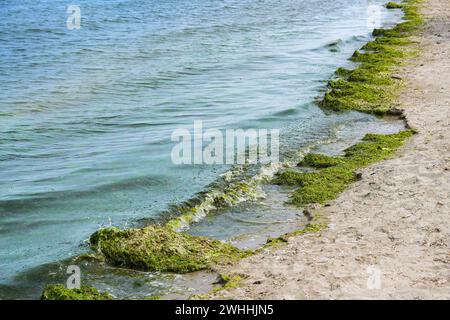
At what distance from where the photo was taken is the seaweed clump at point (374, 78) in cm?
1995

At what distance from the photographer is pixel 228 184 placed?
45.5 feet

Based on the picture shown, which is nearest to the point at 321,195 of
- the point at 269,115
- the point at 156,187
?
the point at 156,187

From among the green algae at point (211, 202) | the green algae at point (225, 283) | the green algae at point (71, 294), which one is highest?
the green algae at point (71, 294)

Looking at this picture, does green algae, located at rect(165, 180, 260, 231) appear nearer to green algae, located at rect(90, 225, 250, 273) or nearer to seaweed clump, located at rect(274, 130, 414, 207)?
seaweed clump, located at rect(274, 130, 414, 207)

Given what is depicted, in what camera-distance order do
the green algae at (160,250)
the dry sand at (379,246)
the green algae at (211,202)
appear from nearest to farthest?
1. the dry sand at (379,246)
2. the green algae at (160,250)
3. the green algae at (211,202)

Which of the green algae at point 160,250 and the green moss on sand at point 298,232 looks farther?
the green moss on sand at point 298,232

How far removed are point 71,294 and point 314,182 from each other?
21.0 feet

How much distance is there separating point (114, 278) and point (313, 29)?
96.0ft

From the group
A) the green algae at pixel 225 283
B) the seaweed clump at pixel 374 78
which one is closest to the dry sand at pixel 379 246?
the green algae at pixel 225 283

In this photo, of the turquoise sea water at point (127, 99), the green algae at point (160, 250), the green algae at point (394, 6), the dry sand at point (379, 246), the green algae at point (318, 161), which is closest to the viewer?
the dry sand at point (379, 246)

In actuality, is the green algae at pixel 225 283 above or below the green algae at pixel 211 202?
above

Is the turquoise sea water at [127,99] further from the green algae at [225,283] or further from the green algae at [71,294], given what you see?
the green algae at [225,283]

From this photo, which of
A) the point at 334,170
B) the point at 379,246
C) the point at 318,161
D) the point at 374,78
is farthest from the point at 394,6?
the point at 379,246

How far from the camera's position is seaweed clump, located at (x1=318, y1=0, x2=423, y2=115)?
1995cm
